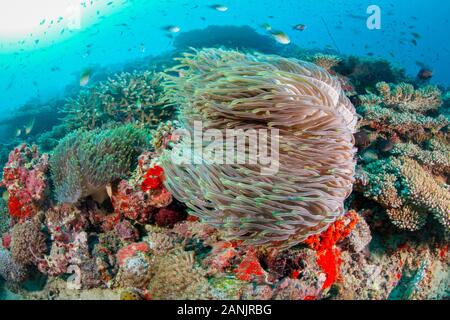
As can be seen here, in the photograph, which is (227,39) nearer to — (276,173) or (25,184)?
(25,184)

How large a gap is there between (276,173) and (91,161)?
8.53ft

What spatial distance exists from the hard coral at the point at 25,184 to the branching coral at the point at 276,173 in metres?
2.33

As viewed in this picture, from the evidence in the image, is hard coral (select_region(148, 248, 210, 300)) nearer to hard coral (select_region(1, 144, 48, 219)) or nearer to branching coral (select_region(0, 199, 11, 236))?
hard coral (select_region(1, 144, 48, 219))

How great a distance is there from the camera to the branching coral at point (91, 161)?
3.93 m

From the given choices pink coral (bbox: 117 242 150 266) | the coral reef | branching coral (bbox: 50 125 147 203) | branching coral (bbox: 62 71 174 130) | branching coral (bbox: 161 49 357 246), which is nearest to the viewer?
branching coral (bbox: 161 49 357 246)

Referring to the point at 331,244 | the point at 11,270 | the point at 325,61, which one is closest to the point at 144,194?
the point at 331,244

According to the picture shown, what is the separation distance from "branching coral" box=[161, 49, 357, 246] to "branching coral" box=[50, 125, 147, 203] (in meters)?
1.08

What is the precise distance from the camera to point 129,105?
7.37 metres

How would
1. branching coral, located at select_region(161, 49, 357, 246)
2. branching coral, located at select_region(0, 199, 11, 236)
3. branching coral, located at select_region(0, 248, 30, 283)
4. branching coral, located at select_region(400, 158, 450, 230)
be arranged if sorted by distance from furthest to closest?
1. branching coral, located at select_region(0, 199, 11, 236)
2. branching coral, located at select_region(0, 248, 30, 283)
3. branching coral, located at select_region(400, 158, 450, 230)
4. branching coral, located at select_region(161, 49, 357, 246)

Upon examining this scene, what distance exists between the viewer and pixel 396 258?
372 cm

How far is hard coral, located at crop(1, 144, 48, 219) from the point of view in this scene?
173 inches

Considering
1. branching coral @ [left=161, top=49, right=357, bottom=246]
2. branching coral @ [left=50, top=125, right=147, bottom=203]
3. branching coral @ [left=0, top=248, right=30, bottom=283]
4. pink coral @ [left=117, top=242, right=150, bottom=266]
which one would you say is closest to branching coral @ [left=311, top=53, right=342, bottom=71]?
branching coral @ [left=161, top=49, right=357, bottom=246]
